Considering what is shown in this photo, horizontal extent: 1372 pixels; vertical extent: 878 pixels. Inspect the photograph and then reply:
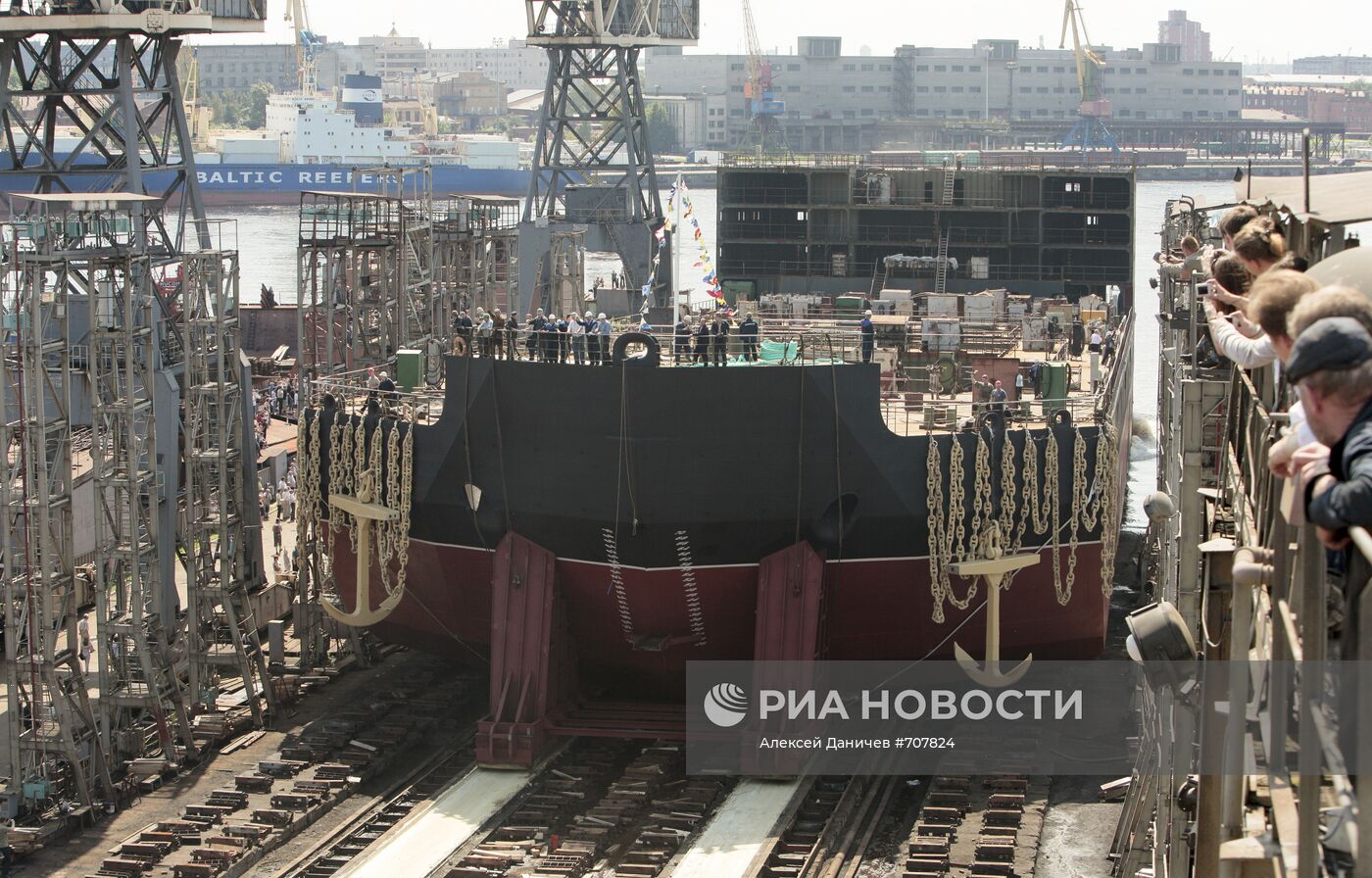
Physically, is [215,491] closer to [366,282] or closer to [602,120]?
[366,282]

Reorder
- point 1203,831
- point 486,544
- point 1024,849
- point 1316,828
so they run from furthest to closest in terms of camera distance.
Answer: point 486,544 → point 1024,849 → point 1203,831 → point 1316,828

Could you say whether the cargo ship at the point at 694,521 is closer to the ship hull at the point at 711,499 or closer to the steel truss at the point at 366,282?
the ship hull at the point at 711,499

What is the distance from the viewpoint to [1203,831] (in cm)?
729

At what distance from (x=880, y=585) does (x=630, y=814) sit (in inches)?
161

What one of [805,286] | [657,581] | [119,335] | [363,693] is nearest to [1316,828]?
[657,581]

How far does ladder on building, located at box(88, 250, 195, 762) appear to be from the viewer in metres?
19.1

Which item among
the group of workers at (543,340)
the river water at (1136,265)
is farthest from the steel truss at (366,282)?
the group of workers at (543,340)

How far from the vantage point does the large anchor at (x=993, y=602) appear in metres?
19.6

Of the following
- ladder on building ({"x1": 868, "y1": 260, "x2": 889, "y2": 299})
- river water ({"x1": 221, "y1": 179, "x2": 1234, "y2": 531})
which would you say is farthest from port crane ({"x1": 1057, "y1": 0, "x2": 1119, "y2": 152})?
ladder on building ({"x1": 868, "y1": 260, "x2": 889, "y2": 299})

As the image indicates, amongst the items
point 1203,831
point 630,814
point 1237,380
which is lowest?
A: point 630,814

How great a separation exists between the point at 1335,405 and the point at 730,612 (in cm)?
1610

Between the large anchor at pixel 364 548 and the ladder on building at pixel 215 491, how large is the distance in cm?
123

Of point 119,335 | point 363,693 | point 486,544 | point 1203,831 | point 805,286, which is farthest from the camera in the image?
Answer: point 805,286

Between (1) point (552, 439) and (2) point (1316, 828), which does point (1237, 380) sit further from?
(1) point (552, 439)
